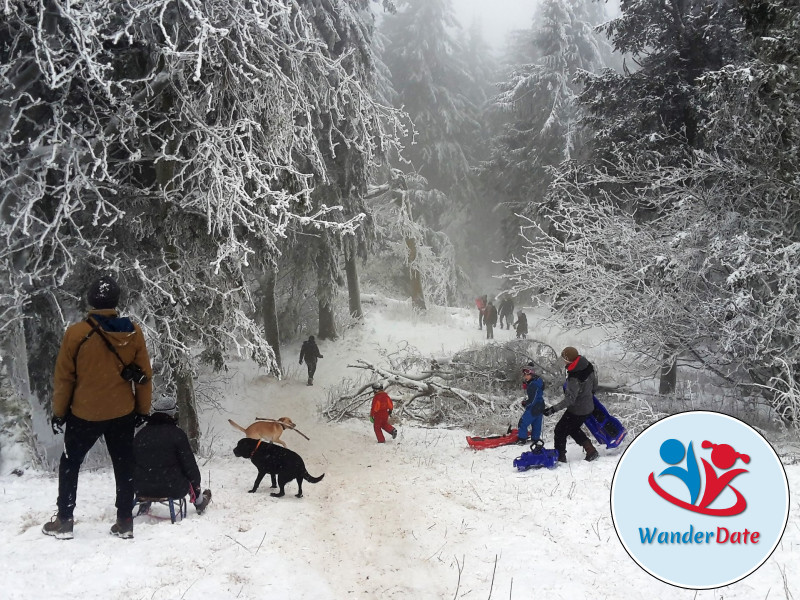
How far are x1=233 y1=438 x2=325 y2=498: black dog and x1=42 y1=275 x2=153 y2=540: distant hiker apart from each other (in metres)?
1.74

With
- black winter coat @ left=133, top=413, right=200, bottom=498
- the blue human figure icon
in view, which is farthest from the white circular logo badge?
black winter coat @ left=133, top=413, right=200, bottom=498

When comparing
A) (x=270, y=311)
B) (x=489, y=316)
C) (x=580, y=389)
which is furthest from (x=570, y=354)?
(x=489, y=316)

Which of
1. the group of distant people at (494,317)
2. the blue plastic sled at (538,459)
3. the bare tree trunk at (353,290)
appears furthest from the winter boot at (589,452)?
the bare tree trunk at (353,290)

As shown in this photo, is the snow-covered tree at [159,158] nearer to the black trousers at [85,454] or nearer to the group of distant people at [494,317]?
the black trousers at [85,454]

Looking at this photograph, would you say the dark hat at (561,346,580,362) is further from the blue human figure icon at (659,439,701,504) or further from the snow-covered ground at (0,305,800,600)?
the blue human figure icon at (659,439,701,504)

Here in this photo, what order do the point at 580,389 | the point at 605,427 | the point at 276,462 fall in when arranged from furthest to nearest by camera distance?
1. the point at 605,427
2. the point at 580,389
3. the point at 276,462

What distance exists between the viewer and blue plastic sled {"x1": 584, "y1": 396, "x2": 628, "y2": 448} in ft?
24.3

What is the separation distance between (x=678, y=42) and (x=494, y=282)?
26.1m

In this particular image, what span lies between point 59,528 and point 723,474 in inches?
187

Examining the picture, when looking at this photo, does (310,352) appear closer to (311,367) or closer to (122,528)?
(311,367)

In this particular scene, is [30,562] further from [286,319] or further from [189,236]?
[286,319]

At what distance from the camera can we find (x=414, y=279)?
24.0 m

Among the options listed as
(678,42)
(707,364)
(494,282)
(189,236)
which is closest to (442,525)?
(189,236)

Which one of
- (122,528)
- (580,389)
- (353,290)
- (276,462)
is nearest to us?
(122,528)
